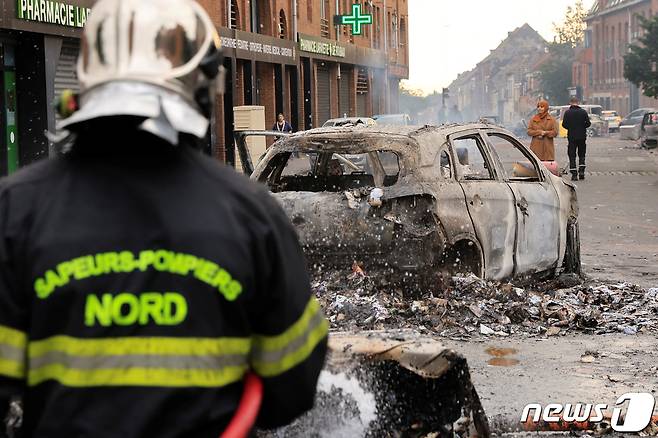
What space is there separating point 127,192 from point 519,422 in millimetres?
4056

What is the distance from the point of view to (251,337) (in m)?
2.30

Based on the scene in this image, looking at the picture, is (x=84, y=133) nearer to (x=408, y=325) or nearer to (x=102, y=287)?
(x=102, y=287)

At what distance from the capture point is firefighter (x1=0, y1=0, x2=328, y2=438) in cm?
214

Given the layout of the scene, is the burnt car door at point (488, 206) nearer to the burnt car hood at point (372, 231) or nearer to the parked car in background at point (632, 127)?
the burnt car hood at point (372, 231)

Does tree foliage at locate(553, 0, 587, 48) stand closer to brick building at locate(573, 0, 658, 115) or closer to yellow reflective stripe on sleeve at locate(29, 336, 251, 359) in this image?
brick building at locate(573, 0, 658, 115)

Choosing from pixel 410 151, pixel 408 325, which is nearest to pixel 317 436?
pixel 408 325

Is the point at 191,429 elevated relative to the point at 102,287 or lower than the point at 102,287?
lower

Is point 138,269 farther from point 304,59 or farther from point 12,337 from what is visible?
point 304,59

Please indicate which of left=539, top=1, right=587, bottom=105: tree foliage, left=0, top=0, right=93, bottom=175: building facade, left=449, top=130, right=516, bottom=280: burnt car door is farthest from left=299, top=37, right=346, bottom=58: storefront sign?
left=539, top=1, right=587, bottom=105: tree foliage

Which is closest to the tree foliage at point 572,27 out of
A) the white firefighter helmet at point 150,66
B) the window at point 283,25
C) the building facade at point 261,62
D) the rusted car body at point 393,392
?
the building facade at point 261,62

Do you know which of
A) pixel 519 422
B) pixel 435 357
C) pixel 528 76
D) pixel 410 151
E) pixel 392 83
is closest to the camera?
pixel 435 357

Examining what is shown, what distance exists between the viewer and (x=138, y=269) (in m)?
2.15

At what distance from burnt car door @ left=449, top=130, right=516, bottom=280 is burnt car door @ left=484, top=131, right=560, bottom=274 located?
0.40 feet

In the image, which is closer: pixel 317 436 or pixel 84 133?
pixel 84 133
